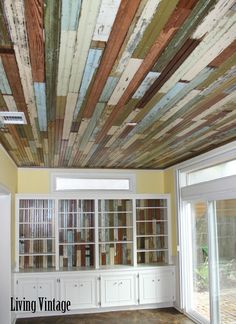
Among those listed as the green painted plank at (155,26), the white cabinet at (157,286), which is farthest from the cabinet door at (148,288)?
the green painted plank at (155,26)

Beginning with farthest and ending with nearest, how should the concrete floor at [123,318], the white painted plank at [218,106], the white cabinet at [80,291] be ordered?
the white cabinet at [80,291]
the concrete floor at [123,318]
the white painted plank at [218,106]

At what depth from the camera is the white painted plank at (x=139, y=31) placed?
1.62m

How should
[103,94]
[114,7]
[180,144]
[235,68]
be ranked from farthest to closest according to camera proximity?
1. [180,144]
2. [103,94]
3. [235,68]
4. [114,7]

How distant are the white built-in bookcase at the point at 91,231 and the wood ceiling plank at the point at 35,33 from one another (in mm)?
4642

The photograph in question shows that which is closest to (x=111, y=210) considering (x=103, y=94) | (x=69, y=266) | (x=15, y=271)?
(x=69, y=266)

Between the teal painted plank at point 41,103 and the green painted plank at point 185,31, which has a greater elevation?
the green painted plank at point 185,31

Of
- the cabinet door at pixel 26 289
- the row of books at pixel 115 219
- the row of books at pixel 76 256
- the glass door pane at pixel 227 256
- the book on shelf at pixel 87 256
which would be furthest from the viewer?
the row of books at pixel 115 219

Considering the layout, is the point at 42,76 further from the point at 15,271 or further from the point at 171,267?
the point at 171,267

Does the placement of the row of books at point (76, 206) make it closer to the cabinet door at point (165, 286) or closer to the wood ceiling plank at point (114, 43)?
the cabinet door at point (165, 286)

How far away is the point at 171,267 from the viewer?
6.69 metres

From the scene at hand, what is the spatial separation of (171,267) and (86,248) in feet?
5.31

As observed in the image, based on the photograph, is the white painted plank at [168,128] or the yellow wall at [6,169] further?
the yellow wall at [6,169]

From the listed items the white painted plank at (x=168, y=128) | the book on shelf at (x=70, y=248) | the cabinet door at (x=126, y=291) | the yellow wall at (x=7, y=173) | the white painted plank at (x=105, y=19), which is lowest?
the cabinet door at (x=126, y=291)

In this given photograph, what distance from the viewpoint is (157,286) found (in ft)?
21.7
